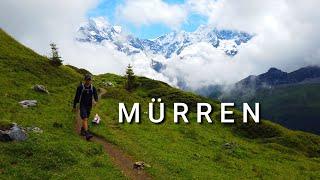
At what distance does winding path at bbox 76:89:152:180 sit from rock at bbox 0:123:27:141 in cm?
635

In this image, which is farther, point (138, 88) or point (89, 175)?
point (138, 88)

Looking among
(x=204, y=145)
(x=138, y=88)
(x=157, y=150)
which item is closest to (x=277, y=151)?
(x=204, y=145)

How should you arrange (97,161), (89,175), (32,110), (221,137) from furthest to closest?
1. (221,137)
2. (32,110)
3. (97,161)
4. (89,175)

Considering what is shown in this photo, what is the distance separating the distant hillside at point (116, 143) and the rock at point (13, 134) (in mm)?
548

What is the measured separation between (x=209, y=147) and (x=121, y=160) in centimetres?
1975

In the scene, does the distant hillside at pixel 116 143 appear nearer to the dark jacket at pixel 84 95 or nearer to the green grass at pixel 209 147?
the green grass at pixel 209 147

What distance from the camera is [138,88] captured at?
12550cm

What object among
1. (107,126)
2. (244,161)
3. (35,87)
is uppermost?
(35,87)

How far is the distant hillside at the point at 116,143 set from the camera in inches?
1289

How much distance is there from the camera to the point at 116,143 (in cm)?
4153

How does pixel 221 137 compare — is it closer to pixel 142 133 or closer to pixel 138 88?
pixel 142 133

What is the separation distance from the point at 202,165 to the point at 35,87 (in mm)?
24406

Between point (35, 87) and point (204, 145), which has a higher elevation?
point (35, 87)

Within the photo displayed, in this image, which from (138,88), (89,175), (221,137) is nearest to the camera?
(89,175)
